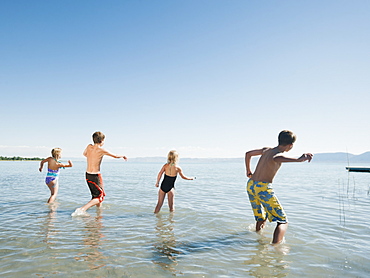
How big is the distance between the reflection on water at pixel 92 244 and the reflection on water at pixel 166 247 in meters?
0.94

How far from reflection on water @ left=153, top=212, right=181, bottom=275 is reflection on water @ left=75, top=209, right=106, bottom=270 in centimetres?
94

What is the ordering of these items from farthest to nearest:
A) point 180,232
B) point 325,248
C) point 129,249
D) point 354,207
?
1. point 354,207
2. point 180,232
3. point 325,248
4. point 129,249

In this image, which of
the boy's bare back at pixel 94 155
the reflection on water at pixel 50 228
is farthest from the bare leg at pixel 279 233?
the boy's bare back at pixel 94 155

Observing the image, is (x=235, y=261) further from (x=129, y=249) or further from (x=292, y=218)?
(x=292, y=218)

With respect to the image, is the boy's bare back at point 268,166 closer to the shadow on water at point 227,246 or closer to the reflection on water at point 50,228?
the shadow on water at point 227,246

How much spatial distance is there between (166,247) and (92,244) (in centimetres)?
147

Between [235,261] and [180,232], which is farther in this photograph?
[180,232]

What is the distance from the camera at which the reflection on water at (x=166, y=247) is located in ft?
14.7

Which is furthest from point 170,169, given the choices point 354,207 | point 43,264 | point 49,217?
point 354,207

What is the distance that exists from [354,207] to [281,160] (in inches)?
295

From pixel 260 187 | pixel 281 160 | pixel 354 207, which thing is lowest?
pixel 354 207

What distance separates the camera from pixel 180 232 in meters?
6.51

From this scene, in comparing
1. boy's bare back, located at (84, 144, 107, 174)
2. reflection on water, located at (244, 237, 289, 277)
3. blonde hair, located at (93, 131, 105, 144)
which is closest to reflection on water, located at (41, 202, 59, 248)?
boy's bare back, located at (84, 144, 107, 174)

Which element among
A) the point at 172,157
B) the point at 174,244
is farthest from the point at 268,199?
the point at 172,157
